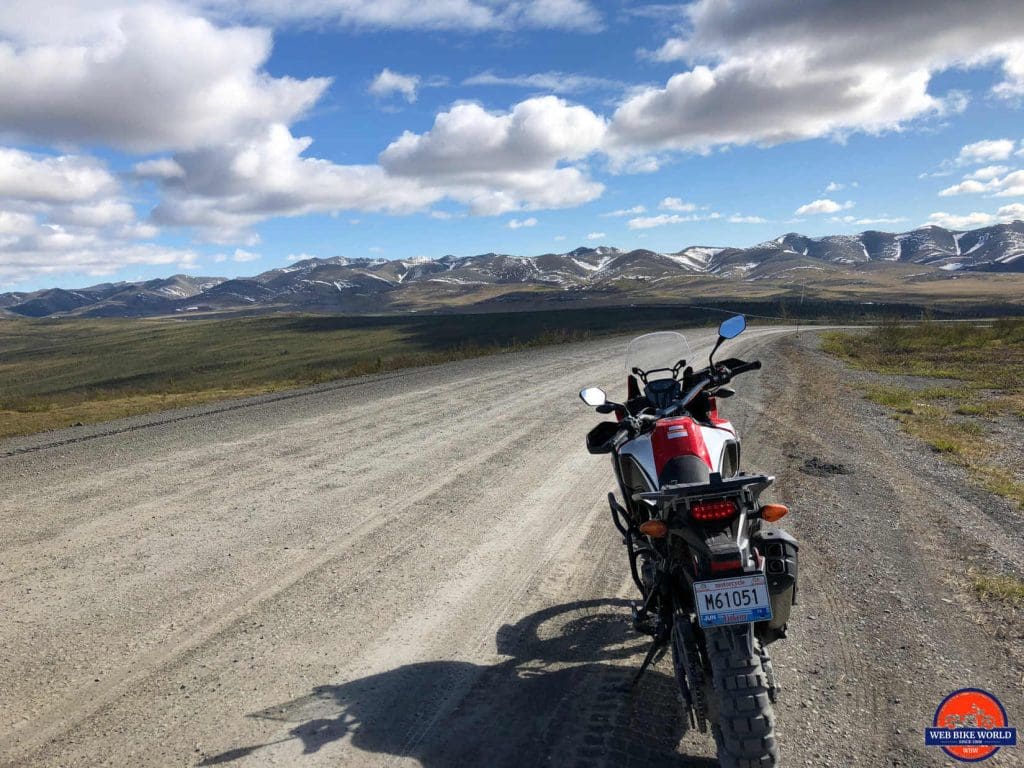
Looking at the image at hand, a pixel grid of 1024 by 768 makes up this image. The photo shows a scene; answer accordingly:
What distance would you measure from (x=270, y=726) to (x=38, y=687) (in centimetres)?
175

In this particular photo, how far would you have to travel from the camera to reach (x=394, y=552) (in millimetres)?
6156

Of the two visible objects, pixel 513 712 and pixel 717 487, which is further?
pixel 513 712

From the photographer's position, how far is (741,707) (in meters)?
2.86

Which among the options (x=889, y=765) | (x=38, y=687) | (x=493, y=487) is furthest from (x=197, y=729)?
(x=493, y=487)

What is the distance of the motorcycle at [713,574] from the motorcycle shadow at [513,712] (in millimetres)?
230

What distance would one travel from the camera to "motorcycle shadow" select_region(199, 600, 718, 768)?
3383 millimetres

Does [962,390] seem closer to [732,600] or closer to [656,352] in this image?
[656,352]

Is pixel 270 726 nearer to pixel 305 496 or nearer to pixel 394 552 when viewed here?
pixel 394 552

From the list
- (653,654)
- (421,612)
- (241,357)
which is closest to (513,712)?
(653,654)

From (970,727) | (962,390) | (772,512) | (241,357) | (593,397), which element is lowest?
(962,390)

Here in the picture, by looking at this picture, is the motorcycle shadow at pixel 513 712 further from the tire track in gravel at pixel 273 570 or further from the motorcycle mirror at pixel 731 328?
→ the motorcycle mirror at pixel 731 328

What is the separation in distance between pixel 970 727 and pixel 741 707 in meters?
1.72

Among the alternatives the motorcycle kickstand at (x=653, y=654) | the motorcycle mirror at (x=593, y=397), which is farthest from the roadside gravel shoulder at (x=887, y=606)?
the motorcycle mirror at (x=593, y=397)

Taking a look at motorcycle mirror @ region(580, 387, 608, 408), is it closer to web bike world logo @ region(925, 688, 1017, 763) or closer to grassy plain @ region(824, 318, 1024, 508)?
web bike world logo @ region(925, 688, 1017, 763)
